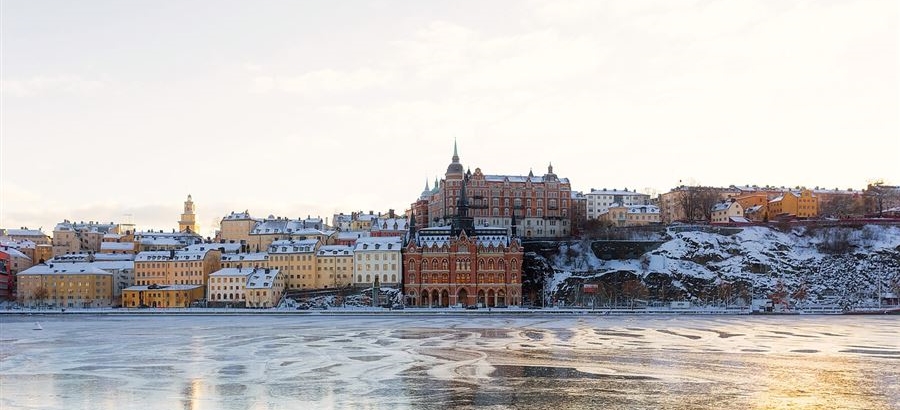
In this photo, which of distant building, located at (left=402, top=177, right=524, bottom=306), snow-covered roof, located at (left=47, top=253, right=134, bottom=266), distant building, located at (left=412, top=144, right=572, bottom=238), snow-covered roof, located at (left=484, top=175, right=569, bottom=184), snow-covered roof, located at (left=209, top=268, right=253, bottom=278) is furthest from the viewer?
snow-covered roof, located at (left=484, top=175, right=569, bottom=184)

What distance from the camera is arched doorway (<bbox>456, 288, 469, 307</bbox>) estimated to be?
120m

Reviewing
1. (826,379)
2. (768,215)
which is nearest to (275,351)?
(826,379)

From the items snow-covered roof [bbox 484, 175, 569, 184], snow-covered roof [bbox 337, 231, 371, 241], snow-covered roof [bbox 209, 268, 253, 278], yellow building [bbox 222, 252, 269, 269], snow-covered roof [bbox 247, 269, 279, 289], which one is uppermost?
snow-covered roof [bbox 484, 175, 569, 184]

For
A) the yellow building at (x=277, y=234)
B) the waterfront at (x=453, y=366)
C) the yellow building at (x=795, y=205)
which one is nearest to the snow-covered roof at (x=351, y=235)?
the yellow building at (x=277, y=234)

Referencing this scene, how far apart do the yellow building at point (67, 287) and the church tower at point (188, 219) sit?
200ft

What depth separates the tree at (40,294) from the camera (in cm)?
12631

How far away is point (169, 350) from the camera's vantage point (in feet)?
189

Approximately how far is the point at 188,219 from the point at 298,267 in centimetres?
7080

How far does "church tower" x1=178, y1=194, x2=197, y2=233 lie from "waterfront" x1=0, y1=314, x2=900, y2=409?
373 feet

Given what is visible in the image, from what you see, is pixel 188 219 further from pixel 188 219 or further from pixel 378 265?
pixel 378 265

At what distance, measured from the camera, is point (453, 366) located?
47.7 m

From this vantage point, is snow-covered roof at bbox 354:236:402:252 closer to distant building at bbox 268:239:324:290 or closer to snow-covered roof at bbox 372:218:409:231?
distant building at bbox 268:239:324:290

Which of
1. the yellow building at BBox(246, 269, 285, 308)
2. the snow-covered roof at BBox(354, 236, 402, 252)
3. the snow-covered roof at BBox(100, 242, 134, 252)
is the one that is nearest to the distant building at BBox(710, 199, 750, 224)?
the snow-covered roof at BBox(354, 236, 402, 252)

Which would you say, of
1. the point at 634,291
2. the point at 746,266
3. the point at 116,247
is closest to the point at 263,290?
the point at 116,247
